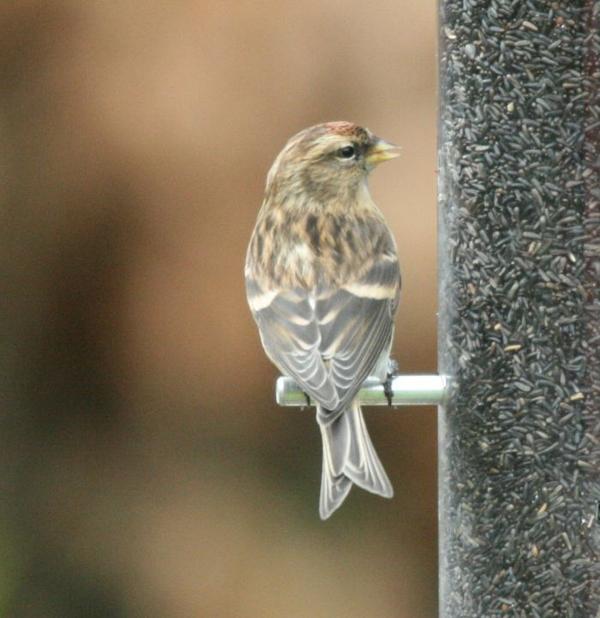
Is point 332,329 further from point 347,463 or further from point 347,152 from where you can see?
point 347,152

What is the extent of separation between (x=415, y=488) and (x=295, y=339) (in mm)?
3399

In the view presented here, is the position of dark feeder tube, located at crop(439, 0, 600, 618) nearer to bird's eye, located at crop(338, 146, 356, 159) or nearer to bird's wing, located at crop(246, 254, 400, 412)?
bird's wing, located at crop(246, 254, 400, 412)

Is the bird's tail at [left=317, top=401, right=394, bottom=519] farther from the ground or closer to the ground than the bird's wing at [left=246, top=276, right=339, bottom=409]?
closer to the ground

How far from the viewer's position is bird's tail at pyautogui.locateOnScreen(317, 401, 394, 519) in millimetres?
5617

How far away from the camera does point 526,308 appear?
18.2 feet

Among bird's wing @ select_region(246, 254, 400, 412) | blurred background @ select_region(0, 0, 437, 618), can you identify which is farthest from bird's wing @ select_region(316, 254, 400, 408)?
blurred background @ select_region(0, 0, 437, 618)

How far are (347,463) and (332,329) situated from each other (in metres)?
0.52

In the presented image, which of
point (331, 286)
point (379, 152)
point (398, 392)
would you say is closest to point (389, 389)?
point (398, 392)

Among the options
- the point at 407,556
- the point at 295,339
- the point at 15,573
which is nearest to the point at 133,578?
the point at 15,573

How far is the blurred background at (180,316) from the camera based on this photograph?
28.6ft

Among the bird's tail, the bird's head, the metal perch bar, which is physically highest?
the bird's head

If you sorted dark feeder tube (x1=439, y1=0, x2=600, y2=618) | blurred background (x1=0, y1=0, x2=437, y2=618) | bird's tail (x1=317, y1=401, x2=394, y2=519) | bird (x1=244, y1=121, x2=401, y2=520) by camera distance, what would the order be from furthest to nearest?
blurred background (x1=0, y1=0, x2=437, y2=618), bird (x1=244, y1=121, x2=401, y2=520), bird's tail (x1=317, y1=401, x2=394, y2=519), dark feeder tube (x1=439, y1=0, x2=600, y2=618)

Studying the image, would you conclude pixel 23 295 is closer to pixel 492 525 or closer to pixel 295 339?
pixel 295 339

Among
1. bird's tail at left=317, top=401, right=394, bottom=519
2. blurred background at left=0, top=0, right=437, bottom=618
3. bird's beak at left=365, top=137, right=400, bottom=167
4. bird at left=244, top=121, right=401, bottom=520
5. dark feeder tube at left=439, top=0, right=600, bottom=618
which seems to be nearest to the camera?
dark feeder tube at left=439, top=0, right=600, bottom=618
